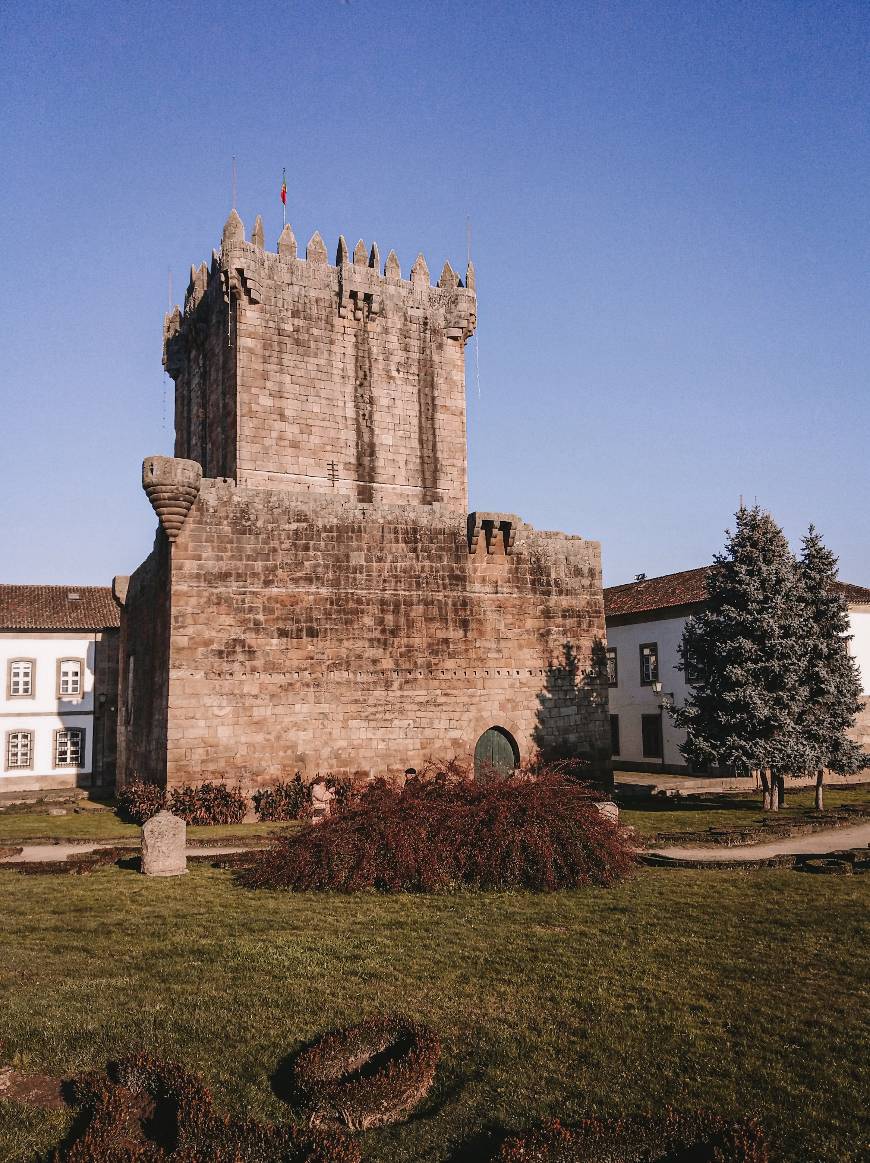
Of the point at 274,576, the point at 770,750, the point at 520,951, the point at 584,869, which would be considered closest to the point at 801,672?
the point at 770,750

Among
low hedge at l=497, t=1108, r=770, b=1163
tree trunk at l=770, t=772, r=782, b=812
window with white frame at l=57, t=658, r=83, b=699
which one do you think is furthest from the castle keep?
low hedge at l=497, t=1108, r=770, b=1163

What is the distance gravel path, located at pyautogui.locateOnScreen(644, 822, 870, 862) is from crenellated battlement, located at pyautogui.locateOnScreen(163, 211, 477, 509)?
13.7 meters

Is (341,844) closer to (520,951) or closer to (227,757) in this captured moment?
(520,951)

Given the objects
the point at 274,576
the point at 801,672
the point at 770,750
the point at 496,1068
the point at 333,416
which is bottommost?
the point at 496,1068

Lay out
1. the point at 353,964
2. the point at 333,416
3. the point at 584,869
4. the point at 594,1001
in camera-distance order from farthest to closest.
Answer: the point at 333,416 → the point at 584,869 → the point at 353,964 → the point at 594,1001

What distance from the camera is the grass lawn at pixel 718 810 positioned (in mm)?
18359

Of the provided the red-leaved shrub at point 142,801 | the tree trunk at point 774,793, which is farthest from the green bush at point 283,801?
the tree trunk at point 774,793

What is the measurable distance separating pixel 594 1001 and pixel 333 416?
19579mm

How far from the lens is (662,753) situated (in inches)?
1328

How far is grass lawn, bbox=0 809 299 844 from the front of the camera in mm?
17453

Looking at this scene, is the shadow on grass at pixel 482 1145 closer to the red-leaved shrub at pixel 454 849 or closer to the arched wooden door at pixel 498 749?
the red-leaved shrub at pixel 454 849

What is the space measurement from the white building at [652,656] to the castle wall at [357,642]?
9.88 meters

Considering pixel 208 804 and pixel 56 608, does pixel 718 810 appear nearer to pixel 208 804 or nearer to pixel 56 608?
pixel 208 804

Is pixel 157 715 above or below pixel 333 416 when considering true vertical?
below
